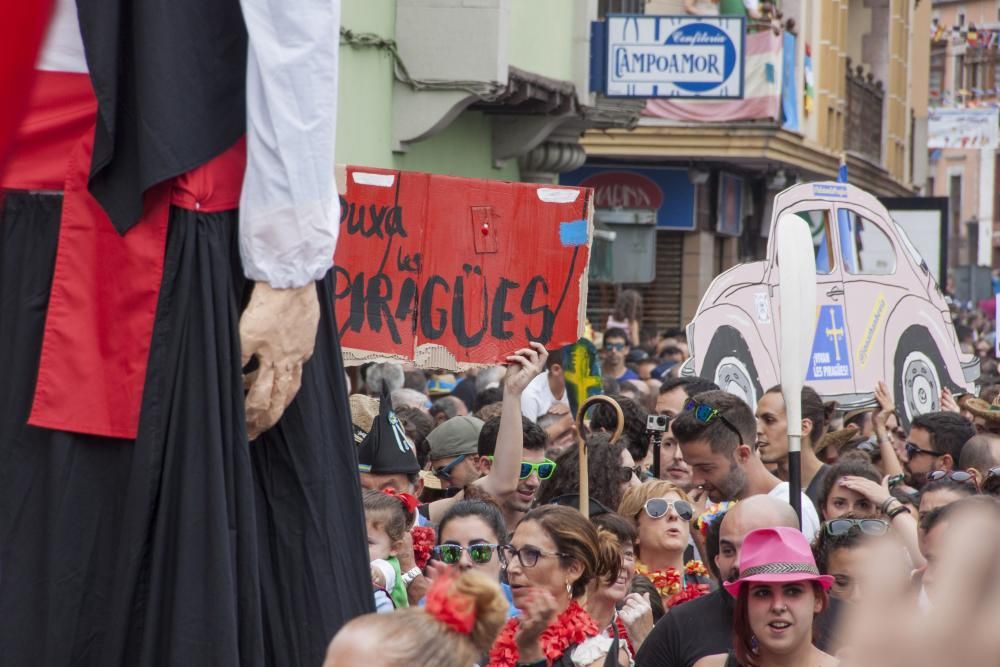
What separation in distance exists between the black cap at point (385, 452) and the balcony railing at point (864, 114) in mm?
30099

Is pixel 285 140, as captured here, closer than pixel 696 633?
Yes

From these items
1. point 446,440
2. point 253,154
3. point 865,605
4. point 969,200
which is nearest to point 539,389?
point 446,440

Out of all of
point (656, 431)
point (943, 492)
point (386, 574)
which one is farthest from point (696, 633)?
point (656, 431)

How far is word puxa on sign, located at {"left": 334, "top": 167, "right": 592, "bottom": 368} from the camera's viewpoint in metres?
7.11

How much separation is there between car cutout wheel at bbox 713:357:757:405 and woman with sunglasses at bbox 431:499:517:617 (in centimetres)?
410

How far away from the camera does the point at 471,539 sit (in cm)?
514

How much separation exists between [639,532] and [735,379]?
3.41m

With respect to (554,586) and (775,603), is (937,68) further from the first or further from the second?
(775,603)

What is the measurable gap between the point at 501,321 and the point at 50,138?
13.6 feet

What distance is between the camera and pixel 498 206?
7.23 metres

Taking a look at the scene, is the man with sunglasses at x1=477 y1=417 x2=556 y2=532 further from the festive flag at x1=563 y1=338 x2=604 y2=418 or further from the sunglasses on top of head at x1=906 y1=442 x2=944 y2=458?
the sunglasses on top of head at x1=906 y1=442 x2=944 y2=458

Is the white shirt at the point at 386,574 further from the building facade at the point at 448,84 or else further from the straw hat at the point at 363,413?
the building facade at the point at 448,84

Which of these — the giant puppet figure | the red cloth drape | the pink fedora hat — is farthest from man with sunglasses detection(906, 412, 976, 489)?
the red cloth drape

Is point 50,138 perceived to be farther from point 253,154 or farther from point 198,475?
point 198,475
